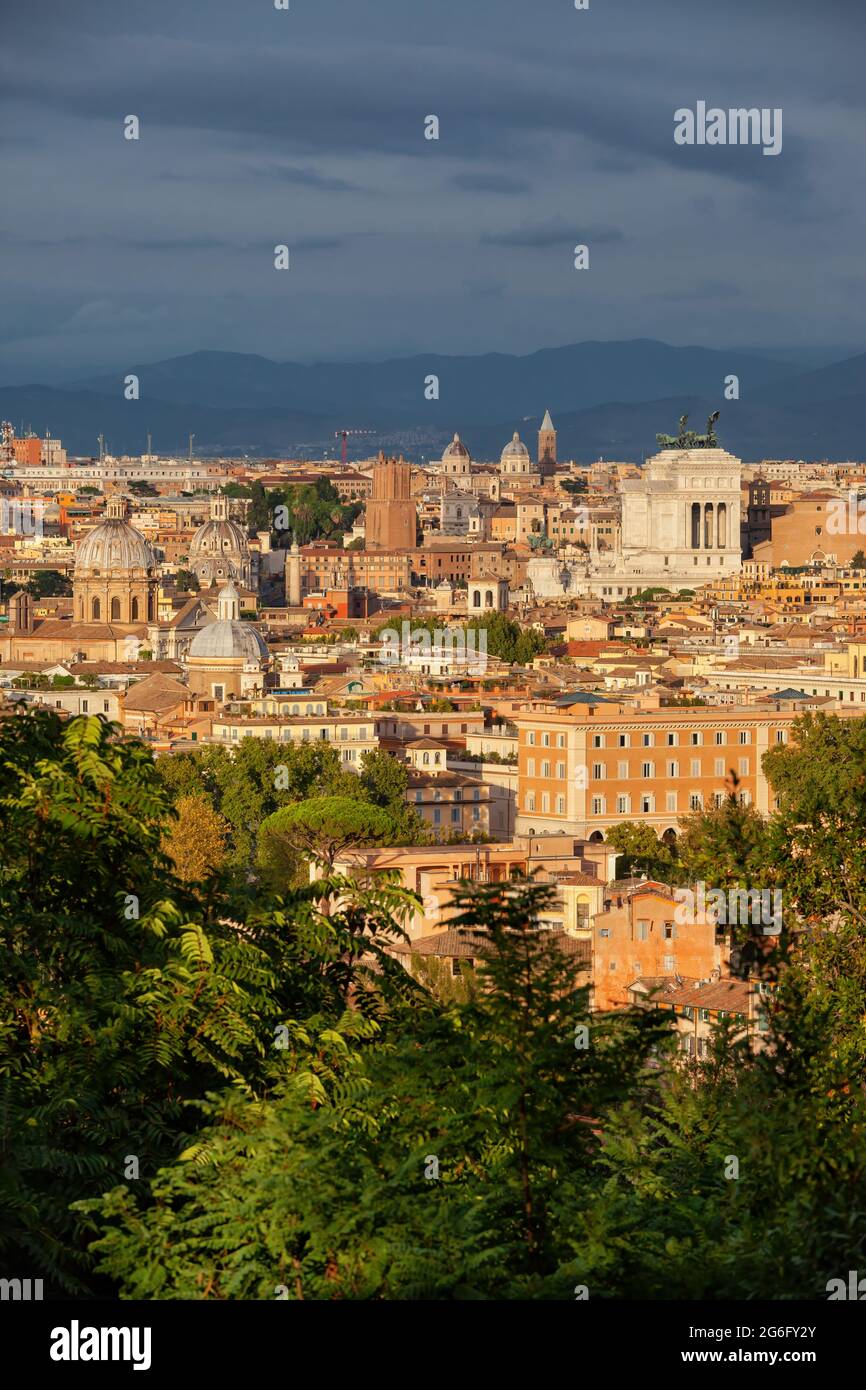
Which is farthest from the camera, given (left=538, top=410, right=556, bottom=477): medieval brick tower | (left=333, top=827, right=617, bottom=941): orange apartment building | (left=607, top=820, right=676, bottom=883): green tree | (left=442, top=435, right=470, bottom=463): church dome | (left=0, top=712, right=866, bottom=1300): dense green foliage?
(left=538, top=410, right=556, bottom=477): medieval brick tower

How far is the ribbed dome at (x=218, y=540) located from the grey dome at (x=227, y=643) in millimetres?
42456

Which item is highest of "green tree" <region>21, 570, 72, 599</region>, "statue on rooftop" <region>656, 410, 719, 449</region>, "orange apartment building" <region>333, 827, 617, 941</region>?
"statue on rooftop" <region>656, 410, 719, 449</region>

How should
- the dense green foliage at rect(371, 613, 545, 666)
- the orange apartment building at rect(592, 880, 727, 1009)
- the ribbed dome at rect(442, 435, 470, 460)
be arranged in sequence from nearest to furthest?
the orange apartment building at rect(592, 880, 727, 1009) → the dense green foliage at rect(371, 613, 545, 666) → the ribbed dome at rect(442, 435, 470, 460)

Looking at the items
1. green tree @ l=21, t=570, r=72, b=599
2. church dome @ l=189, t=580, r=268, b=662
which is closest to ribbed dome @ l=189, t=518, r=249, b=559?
green tree @ l=21, t=570, r=72, b=599

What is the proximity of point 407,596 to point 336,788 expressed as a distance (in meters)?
57.6

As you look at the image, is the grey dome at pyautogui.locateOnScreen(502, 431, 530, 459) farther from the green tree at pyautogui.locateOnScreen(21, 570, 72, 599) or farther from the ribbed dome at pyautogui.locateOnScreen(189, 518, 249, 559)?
the green tree at pyautogui.locateOnScreen(21, 570, 72, 599)

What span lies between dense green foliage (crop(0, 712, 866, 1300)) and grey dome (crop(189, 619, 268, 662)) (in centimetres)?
4389

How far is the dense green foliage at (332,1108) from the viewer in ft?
26.0

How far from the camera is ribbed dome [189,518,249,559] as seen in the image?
99975mm

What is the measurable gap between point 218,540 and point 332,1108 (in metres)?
92.3

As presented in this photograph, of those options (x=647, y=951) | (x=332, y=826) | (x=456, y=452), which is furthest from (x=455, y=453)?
(x=647, y=951)

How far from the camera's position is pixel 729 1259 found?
313 inches
